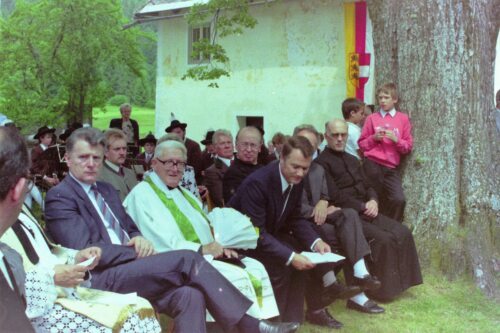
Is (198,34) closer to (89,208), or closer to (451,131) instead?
(451,131)

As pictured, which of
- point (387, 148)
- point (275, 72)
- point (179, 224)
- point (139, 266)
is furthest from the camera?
point (275, 72)

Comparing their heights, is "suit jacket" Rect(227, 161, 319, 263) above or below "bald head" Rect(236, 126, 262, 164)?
below

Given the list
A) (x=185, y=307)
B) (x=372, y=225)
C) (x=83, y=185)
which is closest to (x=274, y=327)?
(x=185, y=307)

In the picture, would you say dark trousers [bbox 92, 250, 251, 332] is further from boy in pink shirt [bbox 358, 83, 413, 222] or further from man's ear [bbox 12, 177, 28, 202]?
boy in pink shirt [bbox 358, 83, 413, 222]

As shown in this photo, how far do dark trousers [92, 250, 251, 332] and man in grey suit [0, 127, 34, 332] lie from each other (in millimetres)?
2022

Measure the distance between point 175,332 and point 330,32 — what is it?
13.8 m

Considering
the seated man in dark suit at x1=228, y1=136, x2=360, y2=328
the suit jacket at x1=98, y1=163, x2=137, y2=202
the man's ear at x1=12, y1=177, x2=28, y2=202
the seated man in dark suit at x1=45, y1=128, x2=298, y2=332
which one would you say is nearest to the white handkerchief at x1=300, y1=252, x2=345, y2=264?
the seated man in dark suit at x1=228, y1=136, x2=360, y2=328

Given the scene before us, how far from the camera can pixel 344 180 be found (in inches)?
262

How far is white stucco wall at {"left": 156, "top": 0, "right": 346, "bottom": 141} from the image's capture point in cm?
1725

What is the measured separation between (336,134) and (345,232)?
1020 millimetres

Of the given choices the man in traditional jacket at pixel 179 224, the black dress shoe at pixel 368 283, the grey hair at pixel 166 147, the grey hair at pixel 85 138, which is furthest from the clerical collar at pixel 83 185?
the black dress shoe at pixel 368 283

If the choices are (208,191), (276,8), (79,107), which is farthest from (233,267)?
Answer: (79,107)

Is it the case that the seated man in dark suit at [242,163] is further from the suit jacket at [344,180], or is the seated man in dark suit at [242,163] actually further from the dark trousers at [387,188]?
the dark trousers at [387,188]

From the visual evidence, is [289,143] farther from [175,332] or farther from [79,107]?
[79,107]
